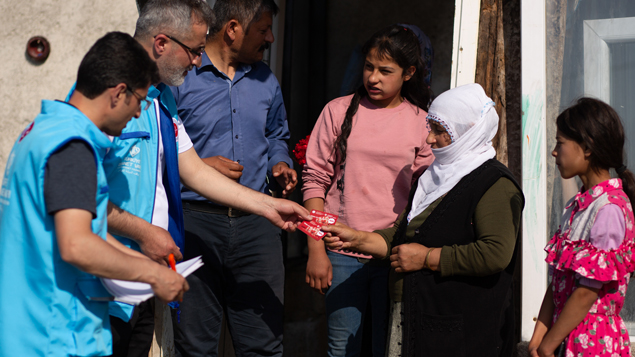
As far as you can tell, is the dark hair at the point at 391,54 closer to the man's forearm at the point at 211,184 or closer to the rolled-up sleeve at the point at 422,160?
the rolled-up sleeve at the point at 422,160

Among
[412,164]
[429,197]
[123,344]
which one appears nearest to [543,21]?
[412,164]

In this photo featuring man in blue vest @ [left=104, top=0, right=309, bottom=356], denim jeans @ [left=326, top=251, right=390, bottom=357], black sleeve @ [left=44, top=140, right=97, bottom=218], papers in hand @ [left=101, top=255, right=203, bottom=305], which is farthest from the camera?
denim jeans @ [left=326, top=251, right=390, bottom=357]

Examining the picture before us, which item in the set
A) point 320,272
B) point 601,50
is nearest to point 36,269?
point 320,272

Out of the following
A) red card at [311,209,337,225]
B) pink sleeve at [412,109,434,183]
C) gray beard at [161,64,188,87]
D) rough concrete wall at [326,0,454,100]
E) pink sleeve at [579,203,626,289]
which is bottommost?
red card at [311,209,337,225]

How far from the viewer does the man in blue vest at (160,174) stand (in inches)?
81.1

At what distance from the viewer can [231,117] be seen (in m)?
3.15

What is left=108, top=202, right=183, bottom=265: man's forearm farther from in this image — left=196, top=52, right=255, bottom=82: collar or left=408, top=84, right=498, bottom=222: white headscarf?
left=196, top=52, right=255, bottom=82: collar

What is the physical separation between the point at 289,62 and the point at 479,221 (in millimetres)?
3012

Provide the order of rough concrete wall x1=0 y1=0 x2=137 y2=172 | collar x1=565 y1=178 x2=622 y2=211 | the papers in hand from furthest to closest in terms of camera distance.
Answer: rough concrete wall x1=0 y1=0 x2=137 y2=172, collar x1=565 y1=178 x2=622 y2=211, the papers in hand

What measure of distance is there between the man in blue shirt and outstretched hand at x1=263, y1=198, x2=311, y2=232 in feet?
1.10

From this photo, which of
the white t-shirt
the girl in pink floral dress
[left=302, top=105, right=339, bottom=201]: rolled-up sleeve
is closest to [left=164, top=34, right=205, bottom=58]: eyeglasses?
the white t-shirt

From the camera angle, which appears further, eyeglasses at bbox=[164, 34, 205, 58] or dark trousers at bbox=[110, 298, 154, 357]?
eyeglasses at bbox=[164, 34, 205, 58]

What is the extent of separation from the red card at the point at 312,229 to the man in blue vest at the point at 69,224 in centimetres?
95

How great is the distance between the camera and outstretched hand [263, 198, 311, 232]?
270 cm
